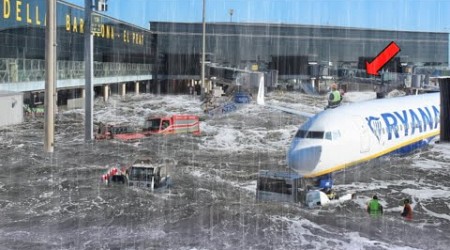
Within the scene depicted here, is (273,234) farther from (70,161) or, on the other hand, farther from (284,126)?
(284,126)

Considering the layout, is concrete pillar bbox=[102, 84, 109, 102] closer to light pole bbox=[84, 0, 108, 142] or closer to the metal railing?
the metal railing

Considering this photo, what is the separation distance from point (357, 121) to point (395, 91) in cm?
6309

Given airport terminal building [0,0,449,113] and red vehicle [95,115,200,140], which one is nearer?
red vehicle [95,115,200,140]

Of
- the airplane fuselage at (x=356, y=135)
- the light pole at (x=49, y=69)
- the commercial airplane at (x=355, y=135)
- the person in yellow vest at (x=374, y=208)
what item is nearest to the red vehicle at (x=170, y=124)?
the commercial airplane at (x=355, y=135)

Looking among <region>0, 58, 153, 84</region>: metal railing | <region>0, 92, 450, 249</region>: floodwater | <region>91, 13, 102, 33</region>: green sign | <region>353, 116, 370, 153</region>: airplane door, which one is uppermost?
<region>91, 13, 102, 33</region>: green sign

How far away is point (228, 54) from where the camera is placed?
344 ft

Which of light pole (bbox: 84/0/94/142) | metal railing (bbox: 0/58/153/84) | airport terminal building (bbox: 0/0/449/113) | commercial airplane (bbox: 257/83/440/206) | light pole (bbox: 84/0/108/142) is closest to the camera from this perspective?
commercial airplane (bbox: 257/83/440/206)

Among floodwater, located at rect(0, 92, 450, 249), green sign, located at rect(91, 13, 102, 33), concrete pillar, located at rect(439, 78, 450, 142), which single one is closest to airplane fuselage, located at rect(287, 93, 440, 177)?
floodwater, located at rect(0, 92, 450, 249)

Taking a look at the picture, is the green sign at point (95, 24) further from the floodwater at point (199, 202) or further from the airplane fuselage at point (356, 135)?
the airplane fuselage at point (356, 135)

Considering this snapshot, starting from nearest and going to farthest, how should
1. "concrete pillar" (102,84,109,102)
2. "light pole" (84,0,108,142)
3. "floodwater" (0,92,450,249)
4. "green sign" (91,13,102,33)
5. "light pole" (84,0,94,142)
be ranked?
1. "floodwater" (0,92,450,249)
2. "light pole" (84,0,108,142)
3. "green sign" (91,13,102,33)
4. "light pole" (84,0,94,142)
5. "concrete pillar" (102,84,109,102)

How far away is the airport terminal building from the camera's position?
1901 inches

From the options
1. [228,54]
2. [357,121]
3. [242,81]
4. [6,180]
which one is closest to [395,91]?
[242,81]

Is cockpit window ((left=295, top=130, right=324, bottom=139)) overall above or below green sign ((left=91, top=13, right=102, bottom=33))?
below

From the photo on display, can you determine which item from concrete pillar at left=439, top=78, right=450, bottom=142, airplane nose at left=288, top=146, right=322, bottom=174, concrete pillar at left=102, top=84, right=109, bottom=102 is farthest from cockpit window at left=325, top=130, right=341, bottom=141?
concrete pillar at left=102, top=84, right=109, bottom=102
